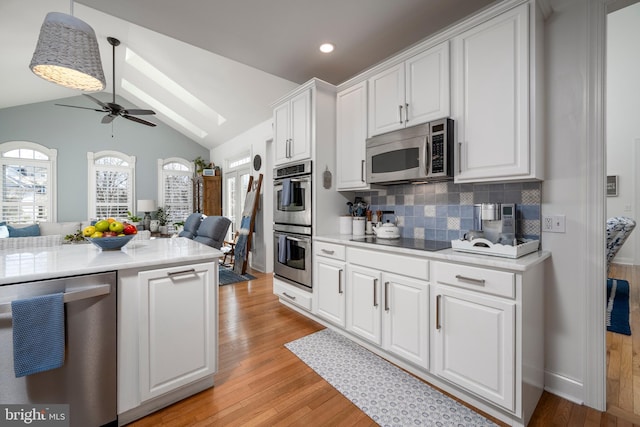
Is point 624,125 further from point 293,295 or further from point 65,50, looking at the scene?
point 65,50

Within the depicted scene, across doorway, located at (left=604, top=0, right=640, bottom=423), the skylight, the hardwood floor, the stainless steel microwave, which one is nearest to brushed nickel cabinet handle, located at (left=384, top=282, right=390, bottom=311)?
the hardwood floor

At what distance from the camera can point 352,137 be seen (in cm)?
276

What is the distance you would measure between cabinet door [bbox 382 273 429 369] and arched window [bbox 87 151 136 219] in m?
7.05

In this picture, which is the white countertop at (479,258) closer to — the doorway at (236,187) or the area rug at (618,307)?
the area rug at (618,307)

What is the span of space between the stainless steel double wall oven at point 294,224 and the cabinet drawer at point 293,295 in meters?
0.07

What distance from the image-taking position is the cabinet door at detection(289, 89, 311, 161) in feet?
9.35

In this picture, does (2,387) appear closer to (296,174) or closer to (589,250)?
(296,174)

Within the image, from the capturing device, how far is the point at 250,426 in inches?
59.8

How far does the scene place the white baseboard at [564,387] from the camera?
169 centimetres

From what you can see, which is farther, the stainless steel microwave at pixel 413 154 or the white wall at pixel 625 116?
the white wall at pixel 625 116

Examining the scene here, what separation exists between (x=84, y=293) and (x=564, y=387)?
2.77 metres

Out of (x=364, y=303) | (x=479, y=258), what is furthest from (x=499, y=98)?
(x=364, y=303)

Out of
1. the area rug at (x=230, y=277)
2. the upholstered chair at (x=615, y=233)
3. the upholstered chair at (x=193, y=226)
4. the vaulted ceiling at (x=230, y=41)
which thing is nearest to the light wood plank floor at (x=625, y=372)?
the upholstered chair at (x=615, y=233)

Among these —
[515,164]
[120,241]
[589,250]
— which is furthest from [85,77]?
[589,250]
